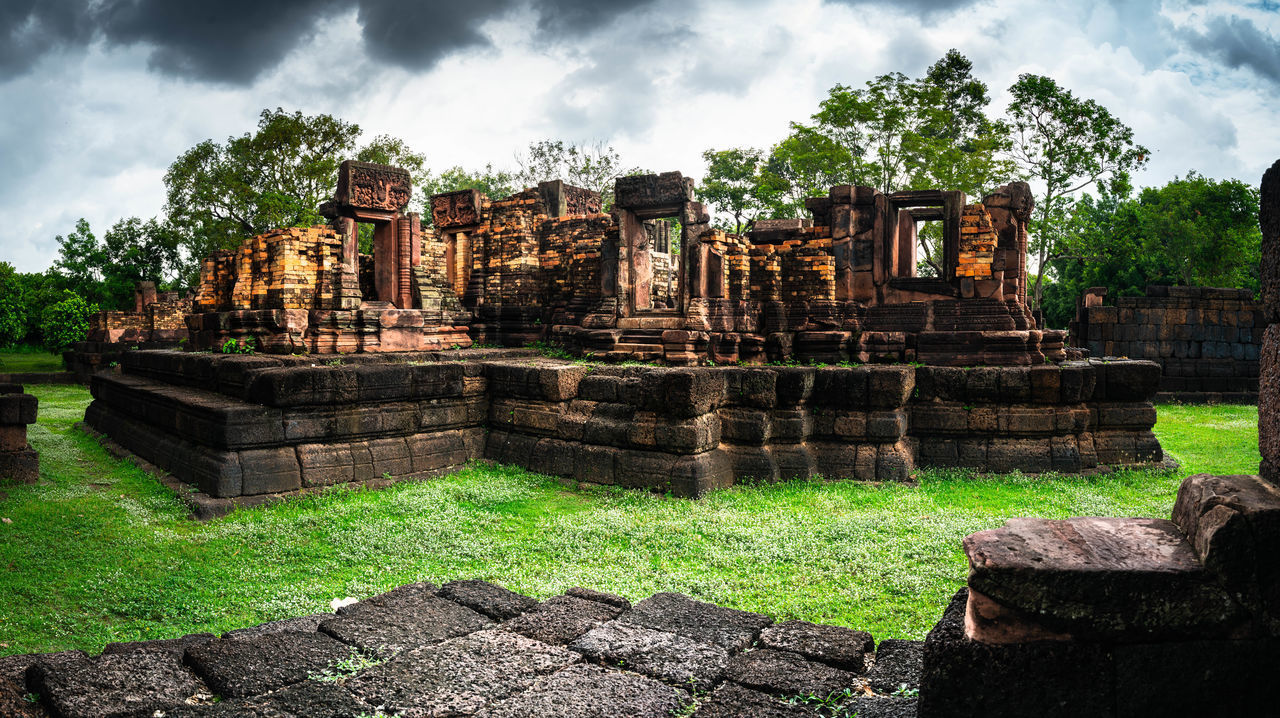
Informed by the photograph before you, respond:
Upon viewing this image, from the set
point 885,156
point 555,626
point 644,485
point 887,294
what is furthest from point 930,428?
point 885,156

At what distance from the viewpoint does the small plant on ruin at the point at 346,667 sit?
2.65 metres

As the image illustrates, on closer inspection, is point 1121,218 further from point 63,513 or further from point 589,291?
point 63,513

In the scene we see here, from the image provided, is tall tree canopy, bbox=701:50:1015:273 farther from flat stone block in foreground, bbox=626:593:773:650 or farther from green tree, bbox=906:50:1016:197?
flat stone block in foreground, bbox=626:593:773:650

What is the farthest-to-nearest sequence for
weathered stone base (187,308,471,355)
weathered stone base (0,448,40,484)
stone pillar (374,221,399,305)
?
1. stone pillar (374,221,399,305)
2. weathered stone base (187,308,471,355)
3. weathered stone base (0,448,40,484)

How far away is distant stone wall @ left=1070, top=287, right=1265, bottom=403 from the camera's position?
56.0ft

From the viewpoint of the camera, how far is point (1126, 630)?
200 cm

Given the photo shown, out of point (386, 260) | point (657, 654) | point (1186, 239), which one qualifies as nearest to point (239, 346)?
point (386, 260)

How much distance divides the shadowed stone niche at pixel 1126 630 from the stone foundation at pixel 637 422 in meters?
4.64

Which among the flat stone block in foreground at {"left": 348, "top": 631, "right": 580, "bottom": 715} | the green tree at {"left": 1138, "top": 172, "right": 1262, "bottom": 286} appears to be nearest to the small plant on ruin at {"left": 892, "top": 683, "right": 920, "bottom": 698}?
the flat stone block in foreground at {"left": 348, "top": 631, "right": 580, "bottom": 715}

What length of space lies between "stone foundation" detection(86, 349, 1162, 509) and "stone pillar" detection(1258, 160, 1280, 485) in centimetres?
466

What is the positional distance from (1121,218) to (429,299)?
2828 cm

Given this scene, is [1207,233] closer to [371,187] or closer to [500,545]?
[371,187]

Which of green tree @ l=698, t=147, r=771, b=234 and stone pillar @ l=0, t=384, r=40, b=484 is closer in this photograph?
stone pillar @ l=0, t=384, r=40, b=484

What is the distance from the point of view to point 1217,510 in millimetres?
2057
